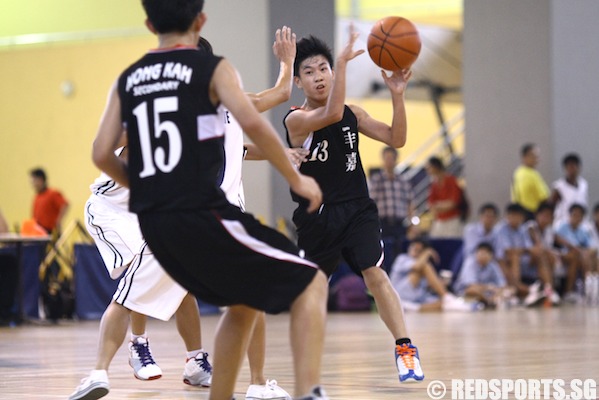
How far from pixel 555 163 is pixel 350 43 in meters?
14.8

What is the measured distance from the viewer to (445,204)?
19.0 m

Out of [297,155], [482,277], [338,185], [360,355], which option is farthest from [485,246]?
[297,155]

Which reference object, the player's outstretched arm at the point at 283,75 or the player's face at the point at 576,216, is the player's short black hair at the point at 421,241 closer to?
the player's face at the point at 576,216

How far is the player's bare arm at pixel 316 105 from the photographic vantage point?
618 cm

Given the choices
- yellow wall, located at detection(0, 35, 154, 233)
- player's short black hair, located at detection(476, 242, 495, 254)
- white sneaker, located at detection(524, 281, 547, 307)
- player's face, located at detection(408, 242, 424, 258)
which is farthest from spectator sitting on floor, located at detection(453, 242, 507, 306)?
yellow wall, located at detection(0, 35, 154, 233)

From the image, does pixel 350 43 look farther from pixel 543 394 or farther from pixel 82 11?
pixel 82 11

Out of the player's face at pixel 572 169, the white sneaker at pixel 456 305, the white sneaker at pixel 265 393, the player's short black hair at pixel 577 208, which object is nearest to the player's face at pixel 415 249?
the white sneaker at pixel 456 305

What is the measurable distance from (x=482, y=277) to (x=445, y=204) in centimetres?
222

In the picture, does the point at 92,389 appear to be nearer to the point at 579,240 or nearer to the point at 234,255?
the point at 234,255

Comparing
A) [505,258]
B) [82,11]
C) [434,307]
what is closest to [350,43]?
[434,307]

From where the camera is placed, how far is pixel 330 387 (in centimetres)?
623

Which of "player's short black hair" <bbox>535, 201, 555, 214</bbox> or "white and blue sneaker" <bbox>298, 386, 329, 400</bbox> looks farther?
"player's short black hair" <bbox>535, 201, 555, 214</bbox>

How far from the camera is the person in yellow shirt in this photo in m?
18.6

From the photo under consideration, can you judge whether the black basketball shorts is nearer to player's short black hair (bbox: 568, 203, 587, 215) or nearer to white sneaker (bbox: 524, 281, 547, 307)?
white sneaker (bbox: 524, 281, 547, 307)
